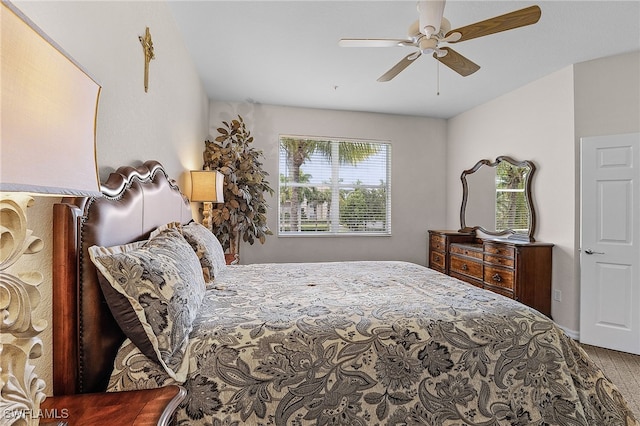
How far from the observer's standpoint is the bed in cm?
109

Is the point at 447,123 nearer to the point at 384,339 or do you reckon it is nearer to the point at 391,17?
the point at 391,17

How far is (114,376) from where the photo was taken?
3.65ft

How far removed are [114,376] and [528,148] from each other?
4200mm

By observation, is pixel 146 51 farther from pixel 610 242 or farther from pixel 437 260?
pixel 437 260

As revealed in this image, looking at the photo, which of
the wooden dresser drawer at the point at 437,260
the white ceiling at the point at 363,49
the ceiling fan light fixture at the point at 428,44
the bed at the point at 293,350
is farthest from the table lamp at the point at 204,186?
the wooden dresser drawer at the point at 437,260

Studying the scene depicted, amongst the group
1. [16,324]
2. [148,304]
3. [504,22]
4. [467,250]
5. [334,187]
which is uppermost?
[504,22]

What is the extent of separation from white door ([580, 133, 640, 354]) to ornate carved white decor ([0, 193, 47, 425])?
3.90 meters

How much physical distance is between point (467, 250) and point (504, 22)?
2816 mm

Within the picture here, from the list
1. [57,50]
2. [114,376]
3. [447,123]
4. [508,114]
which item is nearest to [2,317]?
[57,50]

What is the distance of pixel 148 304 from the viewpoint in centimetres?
111

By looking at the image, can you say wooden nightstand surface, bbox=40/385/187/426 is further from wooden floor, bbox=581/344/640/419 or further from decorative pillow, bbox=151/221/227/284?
wooden floor, bbox=581/344/640/419

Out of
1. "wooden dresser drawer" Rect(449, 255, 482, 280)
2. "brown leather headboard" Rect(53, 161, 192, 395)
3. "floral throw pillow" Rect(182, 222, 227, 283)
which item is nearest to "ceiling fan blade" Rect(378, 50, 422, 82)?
"floral throw pillow" Rect(182, 222, 227, 283)

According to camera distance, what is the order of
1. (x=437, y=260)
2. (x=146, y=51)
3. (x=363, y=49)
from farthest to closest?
(x=437, y=260)
(x=363, y=49)
(x=146, y=51)

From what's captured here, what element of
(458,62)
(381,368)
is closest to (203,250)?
(381,368)
